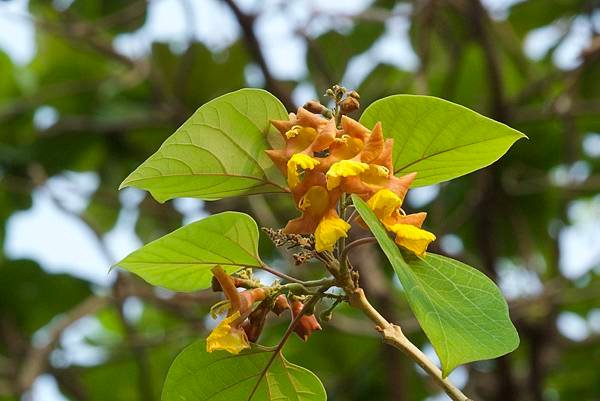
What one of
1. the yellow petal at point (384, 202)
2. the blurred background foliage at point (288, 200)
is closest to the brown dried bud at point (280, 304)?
the yellow petal at point (384, 202)

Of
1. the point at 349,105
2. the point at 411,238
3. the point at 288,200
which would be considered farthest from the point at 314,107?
the point at 288,200

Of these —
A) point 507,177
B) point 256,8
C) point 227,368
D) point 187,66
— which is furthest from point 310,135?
point 507,177

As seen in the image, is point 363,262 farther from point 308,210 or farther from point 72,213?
point 308,210

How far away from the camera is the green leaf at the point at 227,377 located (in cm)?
70

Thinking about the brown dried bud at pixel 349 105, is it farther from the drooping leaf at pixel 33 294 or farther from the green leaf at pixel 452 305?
the drooping leaf at pixel 33 294

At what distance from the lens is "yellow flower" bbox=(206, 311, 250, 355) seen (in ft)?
2.08

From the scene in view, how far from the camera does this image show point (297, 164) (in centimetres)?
62

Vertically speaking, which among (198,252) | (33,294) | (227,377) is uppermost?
(198,252)

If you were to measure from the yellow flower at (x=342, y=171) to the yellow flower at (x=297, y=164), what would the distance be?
15mm

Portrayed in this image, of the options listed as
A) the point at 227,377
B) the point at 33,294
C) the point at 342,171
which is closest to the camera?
the point at 342,171

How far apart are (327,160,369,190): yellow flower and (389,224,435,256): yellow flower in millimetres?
51

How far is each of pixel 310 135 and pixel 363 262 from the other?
47.4 inches

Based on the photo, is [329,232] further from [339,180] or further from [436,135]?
[436,135]

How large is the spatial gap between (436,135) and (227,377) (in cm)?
24
